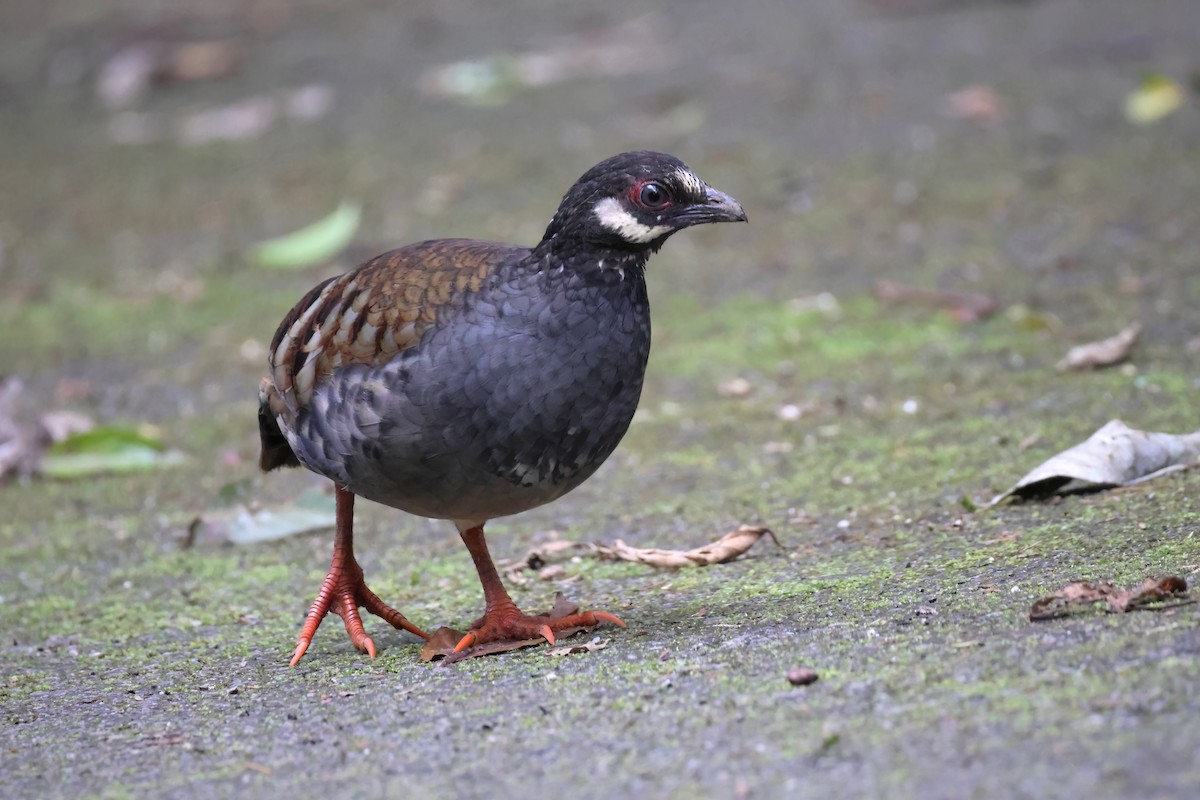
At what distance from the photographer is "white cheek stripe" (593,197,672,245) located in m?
4.17

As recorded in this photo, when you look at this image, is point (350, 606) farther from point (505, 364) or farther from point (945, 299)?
point (945, 299)

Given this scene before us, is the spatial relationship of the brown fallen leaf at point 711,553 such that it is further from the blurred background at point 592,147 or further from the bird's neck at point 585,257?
the blurred background at point 592,147

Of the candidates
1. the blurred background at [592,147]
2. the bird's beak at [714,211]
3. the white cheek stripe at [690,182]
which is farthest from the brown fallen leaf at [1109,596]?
the blurred background at [592,147]

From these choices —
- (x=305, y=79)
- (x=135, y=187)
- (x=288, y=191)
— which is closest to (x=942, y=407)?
(x=288, y=191)

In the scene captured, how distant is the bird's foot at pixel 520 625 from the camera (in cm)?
431

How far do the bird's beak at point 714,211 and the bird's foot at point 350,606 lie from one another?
1485 millimetres

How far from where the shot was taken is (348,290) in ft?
14.9

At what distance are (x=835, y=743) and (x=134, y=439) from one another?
459 centimetres

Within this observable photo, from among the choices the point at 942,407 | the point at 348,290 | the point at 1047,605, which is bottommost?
the point at 942,407

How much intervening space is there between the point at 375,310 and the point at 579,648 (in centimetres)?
114

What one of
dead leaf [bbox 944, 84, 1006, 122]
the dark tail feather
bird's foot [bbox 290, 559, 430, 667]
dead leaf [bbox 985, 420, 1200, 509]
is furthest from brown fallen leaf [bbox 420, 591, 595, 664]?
dead leaf [bbox 944, 84, 1006, 122]

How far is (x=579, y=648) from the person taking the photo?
4070 millimetres

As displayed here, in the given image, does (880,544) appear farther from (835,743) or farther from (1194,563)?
(835,743)

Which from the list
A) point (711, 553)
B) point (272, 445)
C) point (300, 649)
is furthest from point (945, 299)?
point (300, 649)
